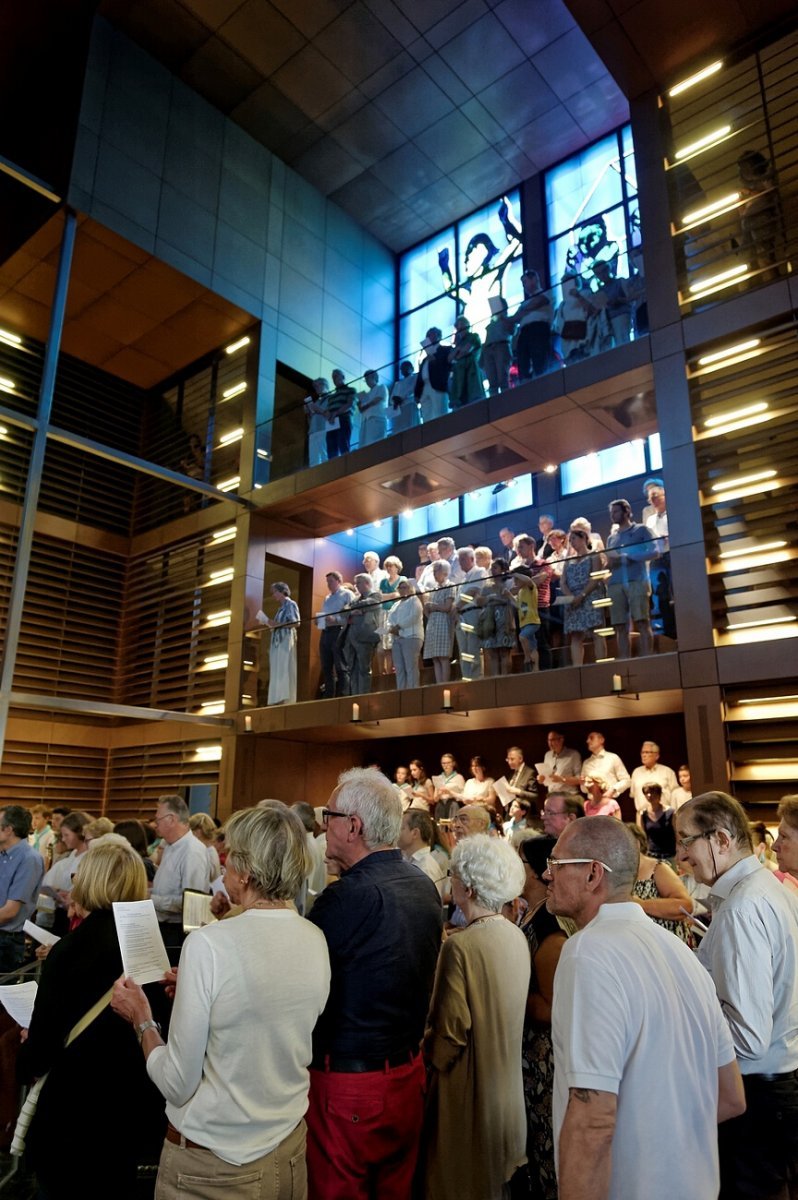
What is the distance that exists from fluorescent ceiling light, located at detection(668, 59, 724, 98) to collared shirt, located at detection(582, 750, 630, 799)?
7.92m

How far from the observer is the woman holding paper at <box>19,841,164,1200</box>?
7.95ft

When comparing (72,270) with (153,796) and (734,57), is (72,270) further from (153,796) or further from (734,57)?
(734,57)

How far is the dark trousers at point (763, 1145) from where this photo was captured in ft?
7.52

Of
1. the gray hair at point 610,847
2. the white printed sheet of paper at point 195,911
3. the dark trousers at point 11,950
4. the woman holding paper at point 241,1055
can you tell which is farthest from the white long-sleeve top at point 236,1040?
the dark trousers at point 11,950

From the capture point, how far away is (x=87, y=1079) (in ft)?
8.04

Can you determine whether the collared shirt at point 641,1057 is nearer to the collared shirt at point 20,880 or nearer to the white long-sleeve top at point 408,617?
the collared shirt at point 20,880

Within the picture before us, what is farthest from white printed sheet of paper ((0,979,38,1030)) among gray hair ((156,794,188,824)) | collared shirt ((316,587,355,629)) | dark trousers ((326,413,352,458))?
dark trousers ((326,413,352,458))

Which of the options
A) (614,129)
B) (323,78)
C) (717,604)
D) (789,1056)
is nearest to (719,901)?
(789,1056)

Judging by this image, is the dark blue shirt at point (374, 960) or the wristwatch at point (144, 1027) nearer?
the wristwatch at point (144, 1027)

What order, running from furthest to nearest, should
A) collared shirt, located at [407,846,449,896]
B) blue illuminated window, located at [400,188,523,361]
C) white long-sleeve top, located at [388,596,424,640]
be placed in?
1. blue illuminated window, located at [400,188,523,361]
2. white long-sleeve top, located at [388,596,424,640]
3. collared shirt, located at [407,846,449,896]

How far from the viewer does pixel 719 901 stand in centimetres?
264

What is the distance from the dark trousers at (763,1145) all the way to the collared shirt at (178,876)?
12.7 feet

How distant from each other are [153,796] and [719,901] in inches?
472

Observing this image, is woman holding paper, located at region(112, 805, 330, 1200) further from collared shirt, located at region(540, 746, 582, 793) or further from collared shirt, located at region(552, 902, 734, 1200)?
collared shirt, located at region(540, 746, 582, 793)
